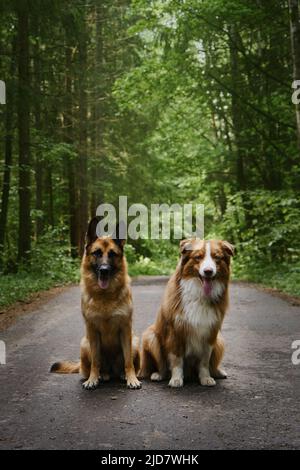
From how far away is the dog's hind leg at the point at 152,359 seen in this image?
18.7ft

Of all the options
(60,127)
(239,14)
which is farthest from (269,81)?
(60,127)

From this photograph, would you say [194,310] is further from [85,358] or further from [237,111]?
[237,111]

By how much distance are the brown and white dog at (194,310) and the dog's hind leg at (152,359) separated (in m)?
0.01

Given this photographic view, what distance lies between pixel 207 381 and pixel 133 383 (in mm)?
775

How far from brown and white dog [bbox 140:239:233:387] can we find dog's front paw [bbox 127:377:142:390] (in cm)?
33

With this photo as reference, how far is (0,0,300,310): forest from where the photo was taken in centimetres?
1598

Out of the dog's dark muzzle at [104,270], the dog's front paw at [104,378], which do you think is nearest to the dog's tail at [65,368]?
the dog's front paw at [104,378]

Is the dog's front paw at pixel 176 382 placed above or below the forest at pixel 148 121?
below

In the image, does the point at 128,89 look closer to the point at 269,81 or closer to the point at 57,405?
the point at 269,81

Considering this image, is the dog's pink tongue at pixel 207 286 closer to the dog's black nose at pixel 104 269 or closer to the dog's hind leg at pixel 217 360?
the dog's hind leg at pixel 217 360

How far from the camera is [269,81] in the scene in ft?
60.1

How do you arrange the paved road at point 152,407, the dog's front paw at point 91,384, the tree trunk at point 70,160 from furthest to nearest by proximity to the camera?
the tree trunk at point 70,160, the dog's front paw at point 91,384, the paved road at point 152,407

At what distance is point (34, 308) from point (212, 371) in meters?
6.62

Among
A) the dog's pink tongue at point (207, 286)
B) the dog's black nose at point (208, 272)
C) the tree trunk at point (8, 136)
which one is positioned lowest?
the dog's pink tongue at point (207, 286)
